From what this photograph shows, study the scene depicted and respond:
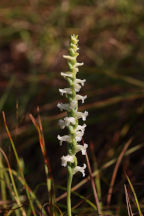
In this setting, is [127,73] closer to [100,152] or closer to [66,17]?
[100,152]

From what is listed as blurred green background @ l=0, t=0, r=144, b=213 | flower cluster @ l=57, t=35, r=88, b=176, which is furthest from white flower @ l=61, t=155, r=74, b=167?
blurred green background @ l=0, t=0, r=144, b=213

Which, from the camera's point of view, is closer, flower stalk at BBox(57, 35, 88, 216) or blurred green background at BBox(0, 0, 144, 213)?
flower stalk at BBox(57, 35, 88, 216)

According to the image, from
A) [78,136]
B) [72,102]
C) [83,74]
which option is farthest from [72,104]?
[83,74]

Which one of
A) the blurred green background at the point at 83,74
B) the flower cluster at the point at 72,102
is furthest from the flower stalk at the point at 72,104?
the blurred green background at the point at 83,74

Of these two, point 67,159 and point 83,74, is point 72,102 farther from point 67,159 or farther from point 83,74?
point 83,74

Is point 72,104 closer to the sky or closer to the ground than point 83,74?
closer to the ground

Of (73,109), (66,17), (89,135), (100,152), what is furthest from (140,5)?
(73,109)

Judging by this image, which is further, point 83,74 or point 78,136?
point 83,74

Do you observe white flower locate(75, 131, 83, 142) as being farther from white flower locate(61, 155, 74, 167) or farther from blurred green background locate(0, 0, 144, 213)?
blurred green background locate(0, 0, 144, 213)
